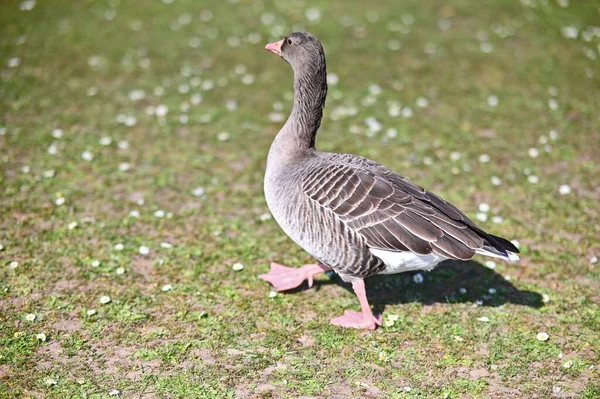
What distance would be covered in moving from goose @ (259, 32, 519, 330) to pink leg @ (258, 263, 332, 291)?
0.62m

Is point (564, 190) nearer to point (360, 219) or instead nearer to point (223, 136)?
point (360, 219)

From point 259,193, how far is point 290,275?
209 centimetres

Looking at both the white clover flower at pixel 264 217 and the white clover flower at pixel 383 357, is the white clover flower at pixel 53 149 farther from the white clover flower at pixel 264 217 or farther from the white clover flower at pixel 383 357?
the white clover flower at pixel 383 357

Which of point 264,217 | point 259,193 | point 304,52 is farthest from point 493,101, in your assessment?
point 304,52

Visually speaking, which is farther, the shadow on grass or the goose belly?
the shadow on grass

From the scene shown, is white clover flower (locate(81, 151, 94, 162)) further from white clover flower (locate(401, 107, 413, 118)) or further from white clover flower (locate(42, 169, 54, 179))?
white clover flower (locate(401, 107, 413, 118))

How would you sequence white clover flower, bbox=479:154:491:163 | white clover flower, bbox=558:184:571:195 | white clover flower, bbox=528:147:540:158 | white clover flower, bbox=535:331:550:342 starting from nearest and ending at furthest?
white clover flower, bbox=535:331:550:342 → white clover flower, bbox=558:184:571:195 → white clover flower, bbox=479:154:491:163 → white clover flower, bbox=528:147:540:158

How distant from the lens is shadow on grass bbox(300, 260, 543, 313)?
6.48m

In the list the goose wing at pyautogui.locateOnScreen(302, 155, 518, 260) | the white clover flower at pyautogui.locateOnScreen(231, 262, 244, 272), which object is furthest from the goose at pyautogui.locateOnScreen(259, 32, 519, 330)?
the white clover flower at pyautogui.locateOnScreen(231, 262, 244, 272)

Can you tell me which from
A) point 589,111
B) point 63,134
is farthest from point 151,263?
point 589,111

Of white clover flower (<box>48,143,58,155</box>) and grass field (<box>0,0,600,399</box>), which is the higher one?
grass field (<box>0,0,600,399</box>)

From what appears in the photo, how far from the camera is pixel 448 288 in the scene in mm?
6711

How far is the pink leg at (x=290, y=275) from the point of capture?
21.0ft

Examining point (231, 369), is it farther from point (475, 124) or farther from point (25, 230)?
point (475, 124)
